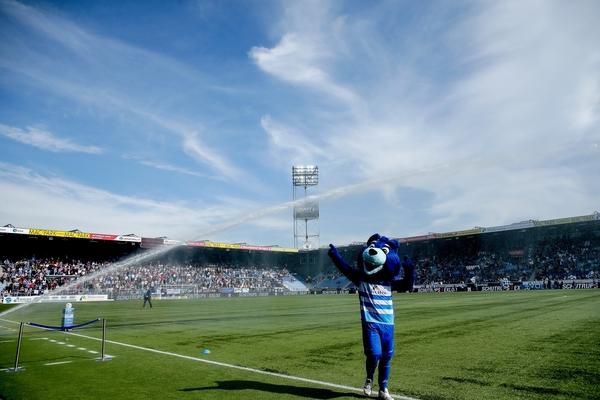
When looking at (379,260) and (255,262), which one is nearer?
(379,260)

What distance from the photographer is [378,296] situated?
6180 mm

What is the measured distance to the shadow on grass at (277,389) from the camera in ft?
20.3

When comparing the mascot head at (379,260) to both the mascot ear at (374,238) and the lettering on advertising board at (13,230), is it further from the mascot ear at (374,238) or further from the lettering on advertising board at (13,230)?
the lettering on advertising board at (13,230)

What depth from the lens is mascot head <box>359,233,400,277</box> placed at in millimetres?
6305

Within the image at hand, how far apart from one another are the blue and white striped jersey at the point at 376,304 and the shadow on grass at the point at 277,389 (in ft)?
4.01

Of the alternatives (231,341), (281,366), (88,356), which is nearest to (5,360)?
(88,356)

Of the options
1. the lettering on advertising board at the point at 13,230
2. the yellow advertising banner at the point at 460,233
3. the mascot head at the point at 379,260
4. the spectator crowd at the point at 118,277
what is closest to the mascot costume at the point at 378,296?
the mascot head at the point at 379,260

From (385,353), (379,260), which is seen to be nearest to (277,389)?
(385,353)

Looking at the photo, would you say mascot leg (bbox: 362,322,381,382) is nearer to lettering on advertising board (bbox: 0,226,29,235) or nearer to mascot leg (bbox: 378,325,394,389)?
mascot leg (bbox: 378,325,394,389)

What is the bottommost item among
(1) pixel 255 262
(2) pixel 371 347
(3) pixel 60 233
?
(1) pixel 255 262

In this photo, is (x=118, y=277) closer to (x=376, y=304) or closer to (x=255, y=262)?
(x=255, y=262)

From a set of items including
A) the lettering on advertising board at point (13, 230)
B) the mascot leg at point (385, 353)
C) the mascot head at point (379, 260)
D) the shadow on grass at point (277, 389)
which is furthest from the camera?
the lettering on advertising board at point (13, 230)

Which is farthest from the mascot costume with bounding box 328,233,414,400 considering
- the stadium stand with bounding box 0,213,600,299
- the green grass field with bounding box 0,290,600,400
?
the stadium stand with bounding box 0,213,600,299

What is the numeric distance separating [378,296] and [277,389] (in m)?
2.27
